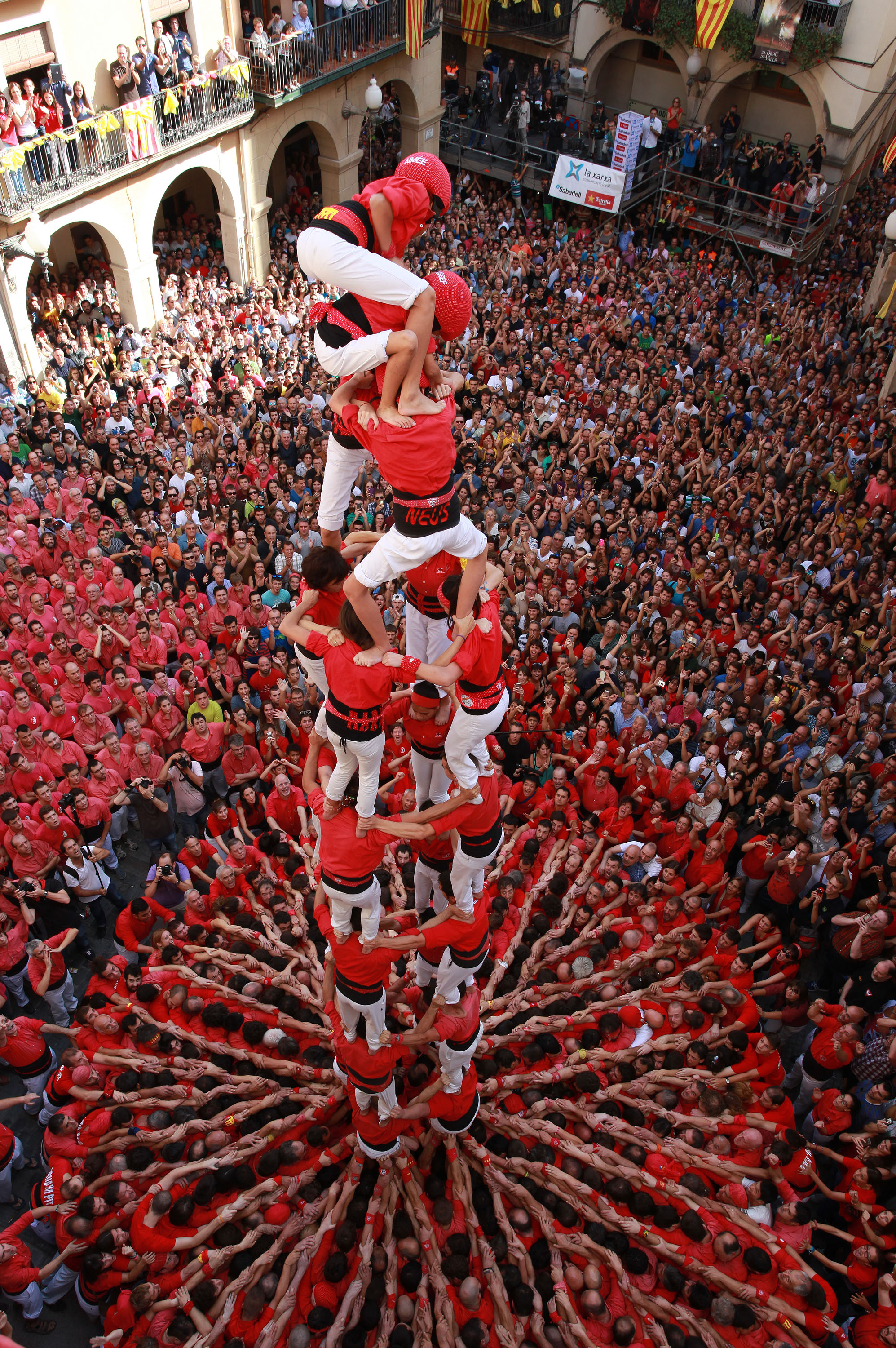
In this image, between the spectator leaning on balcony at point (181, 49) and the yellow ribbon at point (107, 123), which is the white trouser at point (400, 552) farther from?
the spectator leaning on balcony at point (181, 49)

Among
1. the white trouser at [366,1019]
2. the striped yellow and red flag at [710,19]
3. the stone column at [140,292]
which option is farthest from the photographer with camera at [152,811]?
the striped yellow and red flag at [710,19]

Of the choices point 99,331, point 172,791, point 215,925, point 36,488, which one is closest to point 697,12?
point 99,331

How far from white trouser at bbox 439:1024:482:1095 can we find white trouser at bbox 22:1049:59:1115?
3449 mm

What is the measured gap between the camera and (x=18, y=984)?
8.88m

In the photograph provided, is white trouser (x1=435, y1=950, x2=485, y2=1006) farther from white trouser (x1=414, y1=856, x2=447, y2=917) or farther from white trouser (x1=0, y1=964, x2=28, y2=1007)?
white trouser (x1=0, y1=964, x2=28, y2=1007)

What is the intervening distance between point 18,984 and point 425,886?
403 centimetres

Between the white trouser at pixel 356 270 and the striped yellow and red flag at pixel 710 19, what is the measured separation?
20.8 metres

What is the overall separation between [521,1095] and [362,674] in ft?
14.5

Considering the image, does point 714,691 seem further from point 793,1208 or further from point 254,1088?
point 254,1088

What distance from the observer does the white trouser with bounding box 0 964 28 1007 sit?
871cm

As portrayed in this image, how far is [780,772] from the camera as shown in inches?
412

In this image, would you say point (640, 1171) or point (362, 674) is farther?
point (640, 1171)

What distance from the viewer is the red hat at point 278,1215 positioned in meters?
7.06

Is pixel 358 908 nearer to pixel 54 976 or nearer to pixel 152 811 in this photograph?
pixel 54 976
